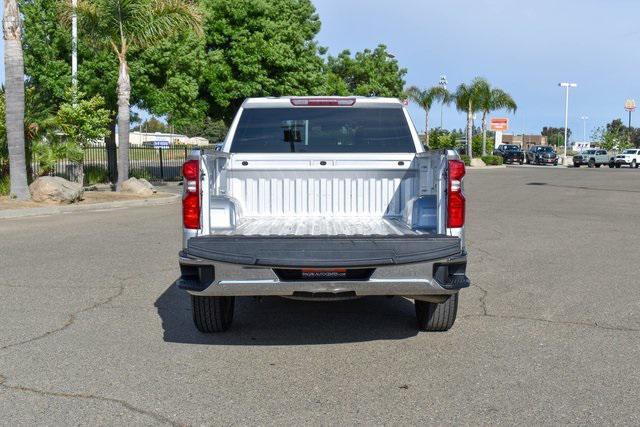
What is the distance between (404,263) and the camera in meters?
4.98

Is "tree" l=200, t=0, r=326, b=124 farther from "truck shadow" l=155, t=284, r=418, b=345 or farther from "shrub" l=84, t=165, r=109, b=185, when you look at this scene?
"truck shadow" l=155, t=284, r=418, b=345

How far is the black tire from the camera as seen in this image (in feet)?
18.8

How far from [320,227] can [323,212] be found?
0.80 meters

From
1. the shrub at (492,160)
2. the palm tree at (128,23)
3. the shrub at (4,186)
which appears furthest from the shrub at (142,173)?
the shrub at (492,160)

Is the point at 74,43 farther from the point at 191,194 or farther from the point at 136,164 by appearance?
the point at 191,194

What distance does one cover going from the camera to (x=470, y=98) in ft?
210

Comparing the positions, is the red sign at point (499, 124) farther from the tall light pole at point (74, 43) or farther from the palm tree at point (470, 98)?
the tall light pole at point (74, 43)

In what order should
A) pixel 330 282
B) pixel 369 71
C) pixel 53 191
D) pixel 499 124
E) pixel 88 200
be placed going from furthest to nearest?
pixel 499 124 → pixel 369 71 → pixel 88 200 → pixel 53 191 → pixel 330 282

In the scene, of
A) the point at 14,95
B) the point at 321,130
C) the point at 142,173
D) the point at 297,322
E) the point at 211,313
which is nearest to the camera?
the point at 211,313

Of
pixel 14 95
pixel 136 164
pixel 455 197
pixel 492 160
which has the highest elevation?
pixel 14 95

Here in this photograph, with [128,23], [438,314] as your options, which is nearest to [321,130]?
[438,314]

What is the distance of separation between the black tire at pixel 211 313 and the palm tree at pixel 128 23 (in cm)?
1773

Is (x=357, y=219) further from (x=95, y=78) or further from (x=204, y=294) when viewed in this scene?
(x=95, y=78)

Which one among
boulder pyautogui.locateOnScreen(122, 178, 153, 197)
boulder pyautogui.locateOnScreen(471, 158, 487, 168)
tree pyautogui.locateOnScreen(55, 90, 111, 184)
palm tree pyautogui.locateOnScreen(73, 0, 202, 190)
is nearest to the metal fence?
tree pyautogui.locateOnScreen(55, 90, 111, 184)
